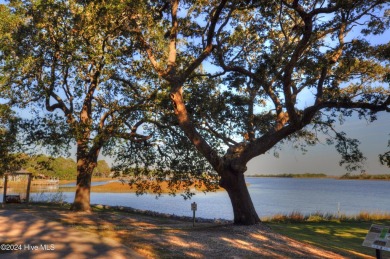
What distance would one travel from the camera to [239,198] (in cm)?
1411

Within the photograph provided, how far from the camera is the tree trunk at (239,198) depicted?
13987 millimetres

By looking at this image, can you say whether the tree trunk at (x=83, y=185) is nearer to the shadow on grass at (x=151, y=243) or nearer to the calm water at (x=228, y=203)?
the shadow on grass at (x=151, y=243)

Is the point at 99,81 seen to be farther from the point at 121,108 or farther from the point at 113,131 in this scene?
the point at 113,131

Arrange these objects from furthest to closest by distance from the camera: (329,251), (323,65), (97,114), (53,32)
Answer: (97,114)
(53,32)
(323,65)
(329,251)

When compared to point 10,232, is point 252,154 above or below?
above

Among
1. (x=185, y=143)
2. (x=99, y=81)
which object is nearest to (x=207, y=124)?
(x=185, y=143)

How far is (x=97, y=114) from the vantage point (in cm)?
1972

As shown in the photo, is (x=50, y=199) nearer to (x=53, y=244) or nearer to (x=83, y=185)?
(x=83, y=185)

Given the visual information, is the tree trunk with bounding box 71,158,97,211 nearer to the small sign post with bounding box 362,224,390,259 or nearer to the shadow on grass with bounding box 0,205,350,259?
the shadow on grass with bounding box 0,205,350,259

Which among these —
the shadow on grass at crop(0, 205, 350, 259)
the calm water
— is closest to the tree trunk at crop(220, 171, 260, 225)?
the shadow on grass at crop(0, 205, 350, 259)

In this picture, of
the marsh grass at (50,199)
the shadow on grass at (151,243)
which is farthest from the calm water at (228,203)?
the shadow on grass at (151,243)

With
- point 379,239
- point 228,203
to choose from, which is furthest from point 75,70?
point 228,203

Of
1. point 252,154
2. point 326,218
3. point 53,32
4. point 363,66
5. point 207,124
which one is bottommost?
point 326,218

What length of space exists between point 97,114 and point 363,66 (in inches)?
505
